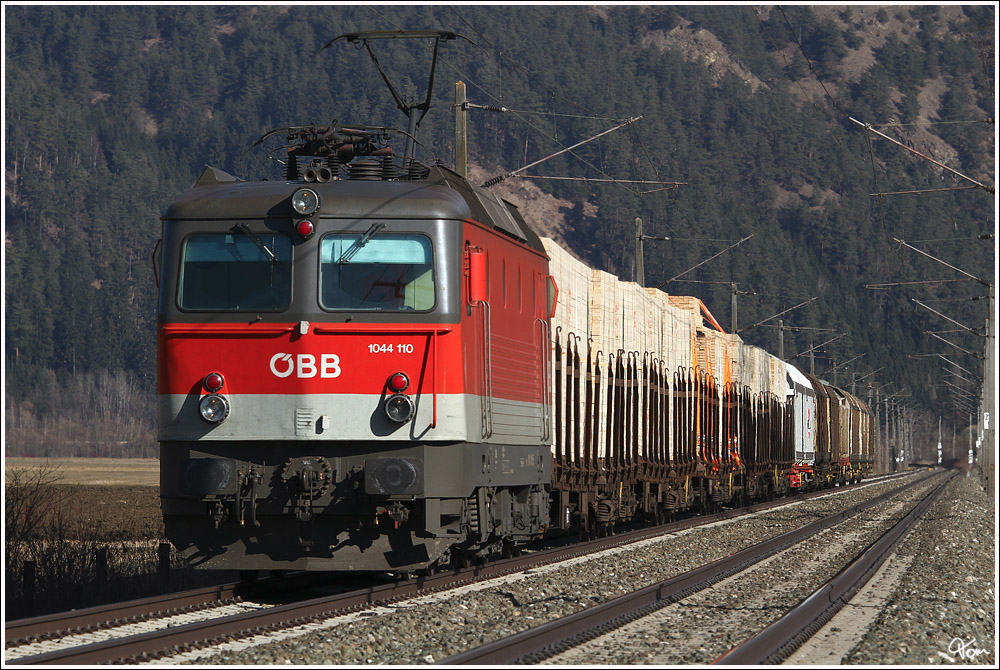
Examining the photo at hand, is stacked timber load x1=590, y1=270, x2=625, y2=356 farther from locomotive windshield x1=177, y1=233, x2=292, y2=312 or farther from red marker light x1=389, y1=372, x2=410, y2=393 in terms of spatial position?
locomotive windshield x1=177, y1=233, x2=292, y2=312

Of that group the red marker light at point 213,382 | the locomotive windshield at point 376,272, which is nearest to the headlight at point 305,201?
the locomotive windshield at point 376,272

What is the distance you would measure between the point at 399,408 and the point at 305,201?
208cm

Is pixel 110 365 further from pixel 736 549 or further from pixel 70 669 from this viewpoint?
pixel 70 669

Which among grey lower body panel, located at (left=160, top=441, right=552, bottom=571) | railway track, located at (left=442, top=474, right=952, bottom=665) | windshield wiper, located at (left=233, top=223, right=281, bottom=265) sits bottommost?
railway track, located at (left=442, top=474, right=952, bottom=665)

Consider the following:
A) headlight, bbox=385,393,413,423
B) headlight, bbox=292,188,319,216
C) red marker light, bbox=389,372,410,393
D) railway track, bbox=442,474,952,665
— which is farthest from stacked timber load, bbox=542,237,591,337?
headlight, bbox=385,393,413,423

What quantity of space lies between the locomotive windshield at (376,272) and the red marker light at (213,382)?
3.77 ft

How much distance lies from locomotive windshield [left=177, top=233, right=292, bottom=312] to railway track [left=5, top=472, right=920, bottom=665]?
2.66m

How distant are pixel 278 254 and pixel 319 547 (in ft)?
8.84

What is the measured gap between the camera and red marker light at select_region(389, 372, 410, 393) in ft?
41.9

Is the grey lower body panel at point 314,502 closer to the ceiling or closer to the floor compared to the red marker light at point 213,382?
closer to the floor

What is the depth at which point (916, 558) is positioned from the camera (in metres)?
20.1

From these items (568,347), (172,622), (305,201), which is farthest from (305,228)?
(568,347)

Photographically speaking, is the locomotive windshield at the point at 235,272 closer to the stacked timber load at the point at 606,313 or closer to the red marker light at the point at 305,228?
the red marker light at the point at 305,228

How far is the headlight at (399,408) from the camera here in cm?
1267
